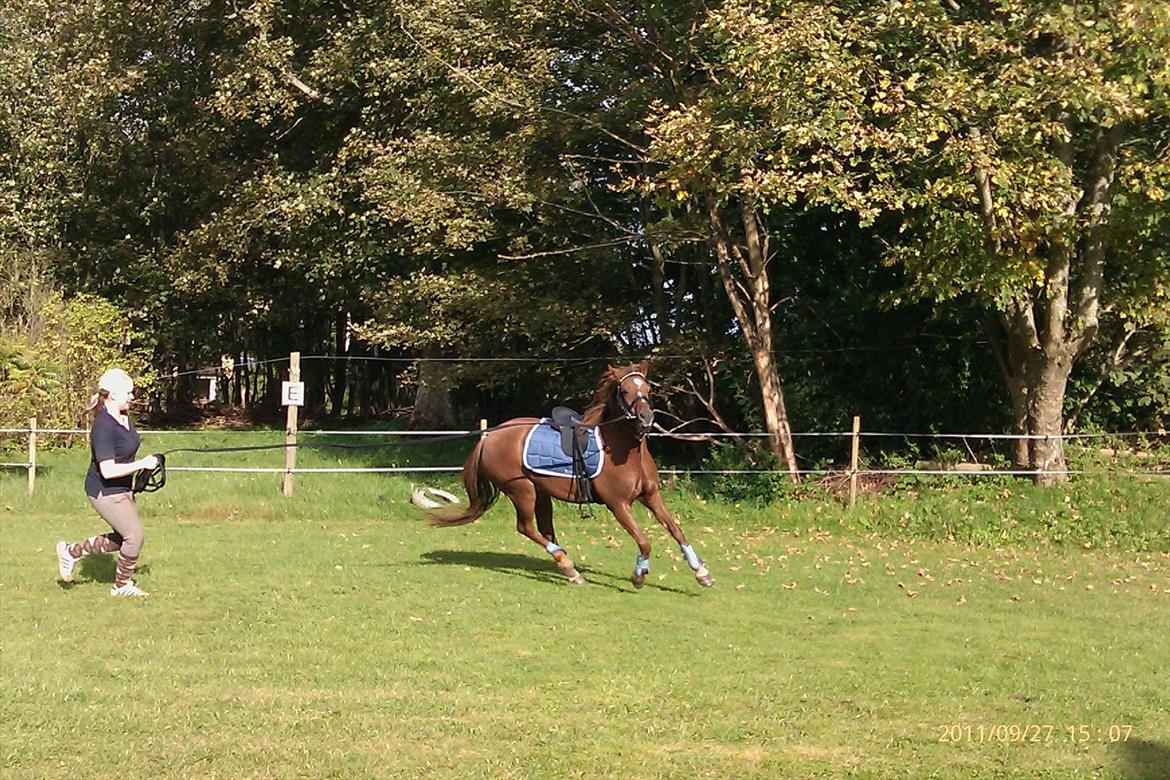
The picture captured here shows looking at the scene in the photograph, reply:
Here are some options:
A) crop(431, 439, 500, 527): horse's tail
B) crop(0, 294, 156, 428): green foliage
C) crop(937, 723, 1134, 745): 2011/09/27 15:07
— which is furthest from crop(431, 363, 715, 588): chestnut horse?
crop(0, 294, 156, 428): green foliage

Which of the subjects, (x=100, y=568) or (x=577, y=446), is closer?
(x=577, y=446)

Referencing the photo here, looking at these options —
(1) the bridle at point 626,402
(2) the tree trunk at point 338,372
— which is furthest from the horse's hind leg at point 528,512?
(2) the tree trunk at point 338,372

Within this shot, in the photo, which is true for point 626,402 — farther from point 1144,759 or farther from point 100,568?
point 1144,759

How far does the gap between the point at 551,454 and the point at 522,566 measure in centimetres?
175

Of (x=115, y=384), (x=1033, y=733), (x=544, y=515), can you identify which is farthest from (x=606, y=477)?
(x=1033, y=733)

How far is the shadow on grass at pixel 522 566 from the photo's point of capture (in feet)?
37.8

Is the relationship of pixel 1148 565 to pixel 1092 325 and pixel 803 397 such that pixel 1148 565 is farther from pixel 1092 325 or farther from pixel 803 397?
pixel 803 397

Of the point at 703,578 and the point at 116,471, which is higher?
the point at 116,471

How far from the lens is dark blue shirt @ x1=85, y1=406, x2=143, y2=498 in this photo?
9641 mm

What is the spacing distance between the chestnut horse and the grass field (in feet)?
1.74

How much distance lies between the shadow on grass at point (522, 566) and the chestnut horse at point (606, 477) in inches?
8.2

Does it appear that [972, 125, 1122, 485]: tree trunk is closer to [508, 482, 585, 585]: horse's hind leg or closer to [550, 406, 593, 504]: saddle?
[550, 406, 593, 504]: saddle

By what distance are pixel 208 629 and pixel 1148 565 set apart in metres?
10.4

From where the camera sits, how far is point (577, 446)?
36.1 feet
